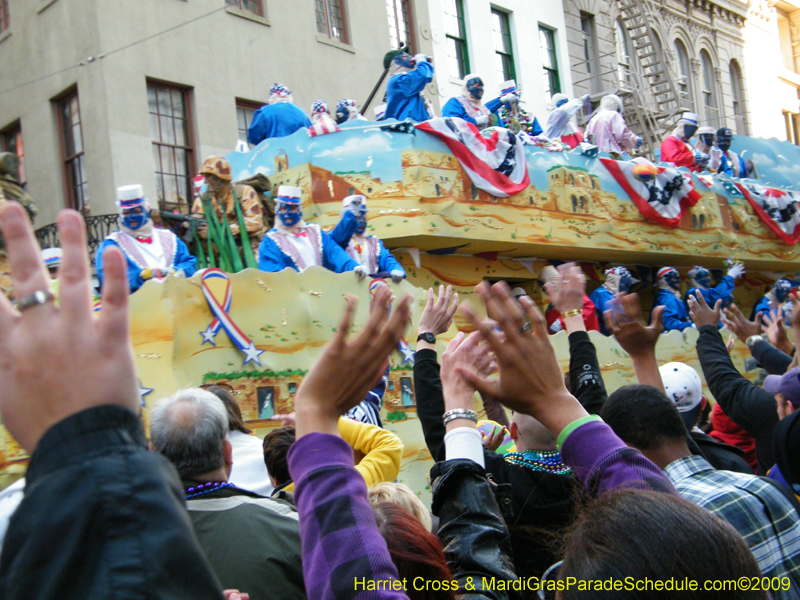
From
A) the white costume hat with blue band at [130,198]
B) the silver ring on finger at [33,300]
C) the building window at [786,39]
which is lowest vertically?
the silver ring on finger at [33,300]

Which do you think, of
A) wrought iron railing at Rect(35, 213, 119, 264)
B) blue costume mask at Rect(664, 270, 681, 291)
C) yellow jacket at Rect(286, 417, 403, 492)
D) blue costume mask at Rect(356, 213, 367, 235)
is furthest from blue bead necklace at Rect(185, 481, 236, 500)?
blue costume mask at Rect(664, 270, 681, 291)

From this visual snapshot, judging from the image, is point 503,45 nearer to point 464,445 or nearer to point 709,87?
point 709,87

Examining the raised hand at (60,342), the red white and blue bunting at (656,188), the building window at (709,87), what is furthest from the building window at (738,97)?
the raised hand at (60,342)

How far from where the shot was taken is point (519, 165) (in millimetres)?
12602

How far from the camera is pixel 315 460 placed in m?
1.55

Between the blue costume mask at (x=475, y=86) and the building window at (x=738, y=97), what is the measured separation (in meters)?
17.5

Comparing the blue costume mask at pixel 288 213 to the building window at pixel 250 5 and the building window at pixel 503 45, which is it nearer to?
the building window at pixel 250 5

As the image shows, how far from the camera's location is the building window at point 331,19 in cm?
1627

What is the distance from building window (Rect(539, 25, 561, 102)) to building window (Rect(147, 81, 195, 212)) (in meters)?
10.6

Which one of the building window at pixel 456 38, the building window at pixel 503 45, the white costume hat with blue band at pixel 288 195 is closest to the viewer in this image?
the white costume hat with blue band at pixel 288 195

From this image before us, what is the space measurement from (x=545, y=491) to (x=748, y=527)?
79cm

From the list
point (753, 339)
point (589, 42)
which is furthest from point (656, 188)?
point (753, 339)

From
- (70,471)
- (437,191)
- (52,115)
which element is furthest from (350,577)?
(52,115)

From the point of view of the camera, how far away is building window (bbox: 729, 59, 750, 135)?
27.7 metres
